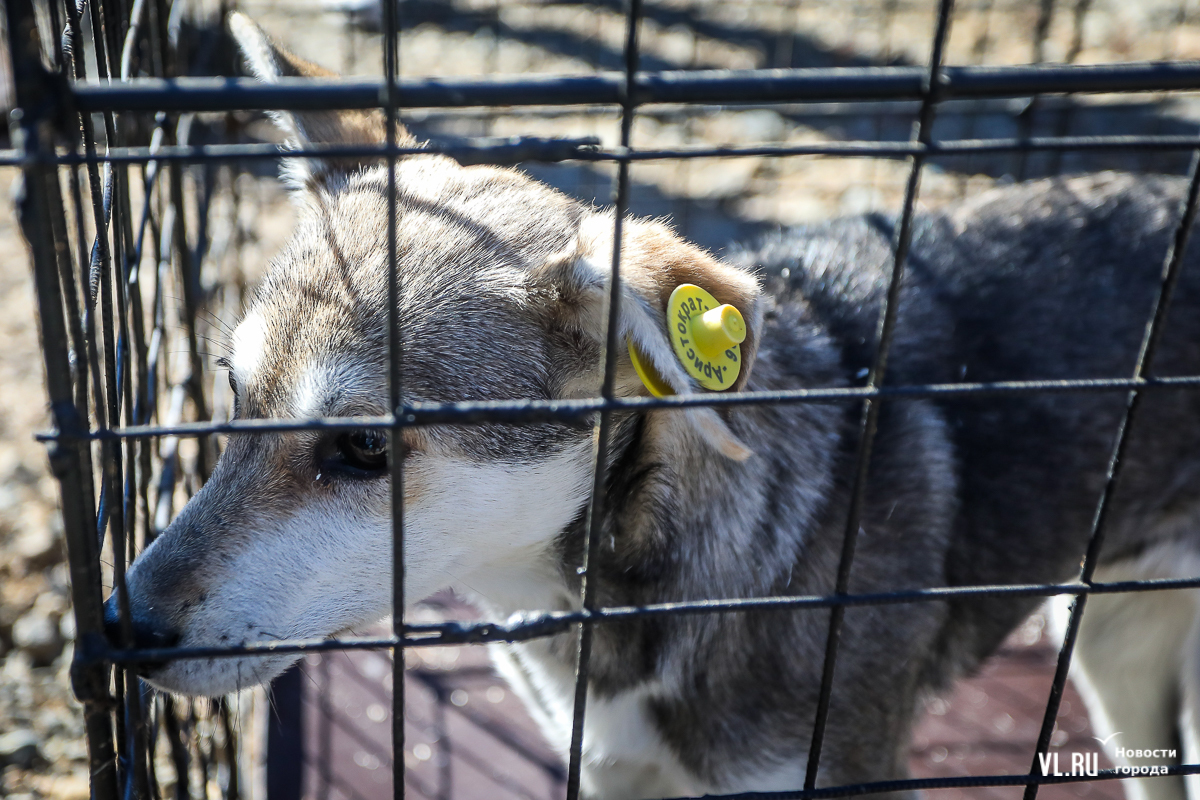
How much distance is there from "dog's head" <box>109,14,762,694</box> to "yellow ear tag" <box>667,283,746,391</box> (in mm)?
105

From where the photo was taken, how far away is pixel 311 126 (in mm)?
2258

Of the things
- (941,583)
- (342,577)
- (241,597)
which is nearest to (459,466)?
(342,577)

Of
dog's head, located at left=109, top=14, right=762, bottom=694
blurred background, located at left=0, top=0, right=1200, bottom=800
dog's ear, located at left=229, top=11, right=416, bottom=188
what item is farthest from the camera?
blurred background, located at left=0, top=0, right=1200, bottom=800

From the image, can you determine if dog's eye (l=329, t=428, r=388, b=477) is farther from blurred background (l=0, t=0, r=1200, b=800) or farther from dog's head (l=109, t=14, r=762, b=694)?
blurred background (l=0, t=0, r=1200, b=800)

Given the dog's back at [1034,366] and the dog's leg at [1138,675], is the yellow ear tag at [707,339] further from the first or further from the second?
the dog's leg at [1138,675]

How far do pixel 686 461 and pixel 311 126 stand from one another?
48.3 inches

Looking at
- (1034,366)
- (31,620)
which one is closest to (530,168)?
(31,620)

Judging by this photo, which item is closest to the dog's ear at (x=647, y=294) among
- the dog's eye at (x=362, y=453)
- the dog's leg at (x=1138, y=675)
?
the dog's eye at (x=362, y=453)

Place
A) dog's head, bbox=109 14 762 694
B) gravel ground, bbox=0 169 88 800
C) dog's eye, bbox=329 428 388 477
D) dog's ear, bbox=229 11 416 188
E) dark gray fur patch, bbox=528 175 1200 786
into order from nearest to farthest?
dog's head, bbox=109 14 762 694, dog's eye, bbox=329 428 388 477, dark gray fur patch, bbox=528 175 1200 786, dog's ear, bbox=229 11 416 188, gravel ground, bbox=0 169 88 800

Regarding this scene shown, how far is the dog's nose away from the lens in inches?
58.5

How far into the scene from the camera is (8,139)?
222 inches

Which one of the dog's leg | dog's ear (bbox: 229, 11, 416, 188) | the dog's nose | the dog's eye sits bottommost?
the dog's leg

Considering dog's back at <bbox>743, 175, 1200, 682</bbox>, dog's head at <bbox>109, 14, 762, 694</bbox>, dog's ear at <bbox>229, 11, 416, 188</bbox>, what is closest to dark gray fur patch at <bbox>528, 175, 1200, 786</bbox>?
dog's back at <bbox>743, 175, 1200, 682</bbox>

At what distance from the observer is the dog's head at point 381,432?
161cm
